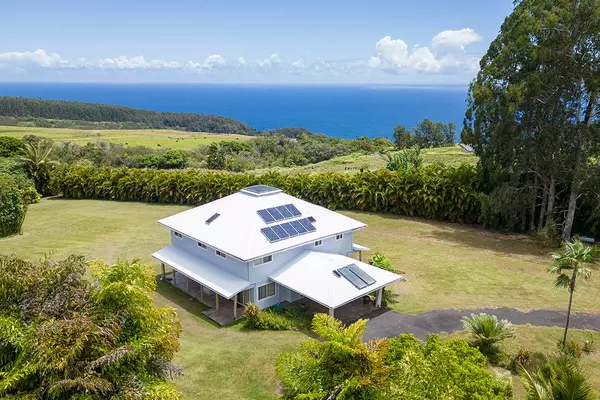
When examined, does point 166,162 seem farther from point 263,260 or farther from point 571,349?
point 571,349

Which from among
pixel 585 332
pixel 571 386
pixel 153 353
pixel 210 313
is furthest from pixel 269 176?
pixel 571 386

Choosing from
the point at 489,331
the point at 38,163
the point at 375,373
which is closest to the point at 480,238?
the point at 489,331

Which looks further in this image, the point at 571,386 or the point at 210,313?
the point at 210,313

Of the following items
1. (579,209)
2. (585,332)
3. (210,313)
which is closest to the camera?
(585,332)

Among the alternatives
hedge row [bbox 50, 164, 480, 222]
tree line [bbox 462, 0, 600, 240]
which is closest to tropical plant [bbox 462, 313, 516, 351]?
tree line [bbox 462, 0, 600, 240]

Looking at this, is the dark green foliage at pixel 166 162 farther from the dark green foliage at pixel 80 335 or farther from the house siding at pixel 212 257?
the dark green foliage at pixel 80 335

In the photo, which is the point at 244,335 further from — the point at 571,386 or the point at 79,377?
the point at 571,386

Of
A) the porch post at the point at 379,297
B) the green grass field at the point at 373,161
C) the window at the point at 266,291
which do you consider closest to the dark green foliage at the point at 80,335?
the window at the point at 266,291

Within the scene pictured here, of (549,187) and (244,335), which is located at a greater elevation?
(549,187)

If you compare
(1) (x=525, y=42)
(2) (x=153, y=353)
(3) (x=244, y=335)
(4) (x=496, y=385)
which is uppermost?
(1) (x=525, y=42)
